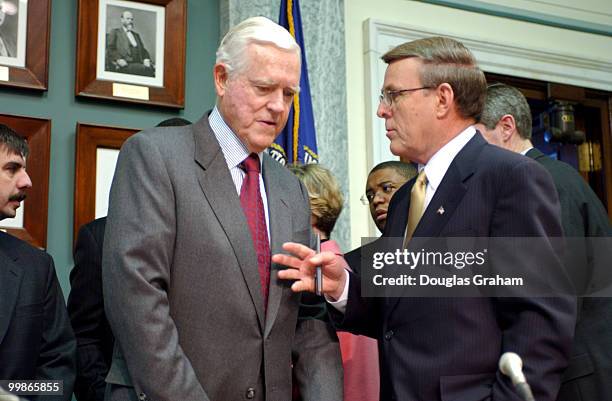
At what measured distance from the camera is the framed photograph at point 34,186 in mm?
4147

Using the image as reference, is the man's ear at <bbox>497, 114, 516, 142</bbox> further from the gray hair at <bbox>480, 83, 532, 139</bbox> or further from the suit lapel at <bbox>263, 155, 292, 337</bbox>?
the suit lapel at <bbox>263, 155, 292, 337</bbox>

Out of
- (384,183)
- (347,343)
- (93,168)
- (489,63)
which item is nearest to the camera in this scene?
(347,343)

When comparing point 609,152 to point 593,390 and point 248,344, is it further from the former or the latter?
point 248,344

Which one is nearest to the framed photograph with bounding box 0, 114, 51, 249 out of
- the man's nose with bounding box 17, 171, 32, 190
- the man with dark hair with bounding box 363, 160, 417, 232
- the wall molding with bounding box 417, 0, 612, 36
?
the man's nose with bounding box 17, 171, 32, 190

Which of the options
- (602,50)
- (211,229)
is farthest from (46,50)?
(602,50)

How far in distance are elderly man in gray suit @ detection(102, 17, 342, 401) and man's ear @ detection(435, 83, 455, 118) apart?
0.44 meters

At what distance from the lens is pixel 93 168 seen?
4.34 metres

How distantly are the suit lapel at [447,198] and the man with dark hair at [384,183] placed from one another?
1370 mm

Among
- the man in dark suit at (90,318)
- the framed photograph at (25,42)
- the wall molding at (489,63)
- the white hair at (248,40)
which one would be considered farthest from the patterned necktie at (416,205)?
the wall molding at (489,63)

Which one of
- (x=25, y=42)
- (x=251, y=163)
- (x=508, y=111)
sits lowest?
(x=251, y=163)

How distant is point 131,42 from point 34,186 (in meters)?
0.98

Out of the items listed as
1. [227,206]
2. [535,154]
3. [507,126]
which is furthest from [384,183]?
[227,206]

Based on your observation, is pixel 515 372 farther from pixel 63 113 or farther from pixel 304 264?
pixel 63 113

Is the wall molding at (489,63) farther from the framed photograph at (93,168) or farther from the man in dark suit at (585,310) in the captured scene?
the man in dark suit at (585,310)
